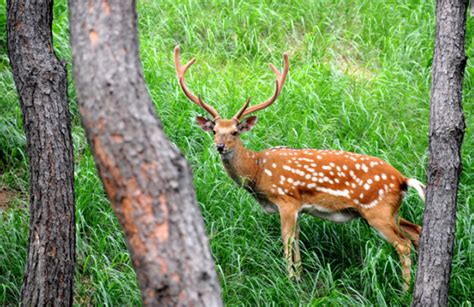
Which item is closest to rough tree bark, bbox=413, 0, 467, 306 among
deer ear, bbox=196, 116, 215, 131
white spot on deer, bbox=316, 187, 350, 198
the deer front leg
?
the deer front leg

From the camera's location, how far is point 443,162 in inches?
228

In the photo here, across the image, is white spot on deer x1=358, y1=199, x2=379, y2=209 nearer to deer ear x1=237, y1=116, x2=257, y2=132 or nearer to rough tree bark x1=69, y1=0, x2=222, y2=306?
deer ear x1=237, y1=116, x2=257, y2=132

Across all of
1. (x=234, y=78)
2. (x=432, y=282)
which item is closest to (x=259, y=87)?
(x=234, y=78)

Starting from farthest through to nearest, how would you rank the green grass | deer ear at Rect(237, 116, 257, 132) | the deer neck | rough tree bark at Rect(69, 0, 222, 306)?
deer ear at Rect(237, 116, 257, 132)
the deer neck
the green grass
rough tree bark at Rect(69, 0, 222, 306)

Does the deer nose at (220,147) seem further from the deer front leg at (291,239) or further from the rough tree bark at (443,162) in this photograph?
the rough tree bark at (443,162)

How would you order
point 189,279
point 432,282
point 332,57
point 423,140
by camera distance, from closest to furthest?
point 189,279
point 432,282
point 423,140
point 332,57

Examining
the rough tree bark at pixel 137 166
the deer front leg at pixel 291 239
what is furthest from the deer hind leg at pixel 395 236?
the rough tree bark at pixel 137 166

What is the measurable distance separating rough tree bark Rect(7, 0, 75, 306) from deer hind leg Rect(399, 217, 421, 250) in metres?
2.89

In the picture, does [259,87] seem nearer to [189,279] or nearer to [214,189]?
[214,189]

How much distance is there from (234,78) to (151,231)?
646 centimetres

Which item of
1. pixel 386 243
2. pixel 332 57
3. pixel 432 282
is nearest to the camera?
pixel 432 282

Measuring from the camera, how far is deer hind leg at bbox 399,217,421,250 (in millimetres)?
7496

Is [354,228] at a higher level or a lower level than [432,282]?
lower

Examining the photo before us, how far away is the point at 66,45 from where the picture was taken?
9477mm
